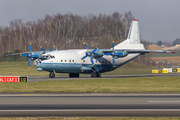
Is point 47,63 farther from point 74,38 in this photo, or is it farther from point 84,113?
point 74,38

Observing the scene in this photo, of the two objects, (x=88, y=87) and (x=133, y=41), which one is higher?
(x=133, y=41)

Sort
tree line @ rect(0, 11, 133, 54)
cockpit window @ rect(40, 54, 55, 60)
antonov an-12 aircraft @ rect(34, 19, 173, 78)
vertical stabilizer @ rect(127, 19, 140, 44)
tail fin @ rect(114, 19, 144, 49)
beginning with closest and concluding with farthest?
1. cockpit window @ rect(40, 54, 55, 60)
2. antonov an-12 aircraft @ rect(34, 19, 173, 78)
3. tail fin @ rect(114, 19, 144, 49)
4. vertical stabilizer @ rect(127, 19, 140, 44)
5. tree line @ rect(0, 11, 133, 54)

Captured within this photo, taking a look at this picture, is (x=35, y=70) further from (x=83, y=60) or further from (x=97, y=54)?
(x=97, y=54)

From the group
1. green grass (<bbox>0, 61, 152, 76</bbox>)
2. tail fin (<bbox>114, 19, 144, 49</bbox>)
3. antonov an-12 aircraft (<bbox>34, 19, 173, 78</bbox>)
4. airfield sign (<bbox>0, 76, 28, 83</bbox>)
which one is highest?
tail fin (<bbox>114, 19, 144, 49</bbox>)

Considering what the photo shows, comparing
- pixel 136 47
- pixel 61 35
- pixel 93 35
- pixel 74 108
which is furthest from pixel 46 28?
pixel 74 108

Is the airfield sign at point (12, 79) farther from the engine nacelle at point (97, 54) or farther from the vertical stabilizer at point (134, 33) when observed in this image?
the vertical stabilizer at point (134, 33)

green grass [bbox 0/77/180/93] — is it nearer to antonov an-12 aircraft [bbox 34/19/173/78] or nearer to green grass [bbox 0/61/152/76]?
antonov an-12 aircraft [bbox 34/19/173/78]

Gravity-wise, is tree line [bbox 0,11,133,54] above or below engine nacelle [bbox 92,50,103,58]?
above

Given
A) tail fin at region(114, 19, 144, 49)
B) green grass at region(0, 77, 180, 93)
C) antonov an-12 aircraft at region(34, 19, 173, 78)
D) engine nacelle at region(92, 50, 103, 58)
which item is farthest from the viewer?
tail fin at region(114, 19, 144, 49)

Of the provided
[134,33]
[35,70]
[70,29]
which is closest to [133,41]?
[134,33]

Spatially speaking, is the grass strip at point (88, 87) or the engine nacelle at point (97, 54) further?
the engine nacelle at point (97, 54)

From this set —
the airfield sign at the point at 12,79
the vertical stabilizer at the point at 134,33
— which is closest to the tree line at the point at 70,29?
the vertical stabilizer at the point at 134,33

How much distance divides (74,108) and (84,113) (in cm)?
155

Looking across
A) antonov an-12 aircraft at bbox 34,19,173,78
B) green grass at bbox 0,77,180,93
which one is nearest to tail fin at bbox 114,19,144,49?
antonov an-12 aircraft at bbox 34,19,173,78
